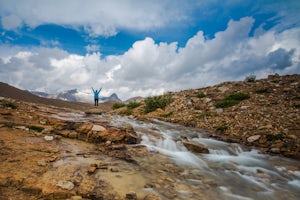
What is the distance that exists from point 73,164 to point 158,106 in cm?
1178

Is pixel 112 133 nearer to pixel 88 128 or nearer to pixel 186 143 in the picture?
pixel 88 128

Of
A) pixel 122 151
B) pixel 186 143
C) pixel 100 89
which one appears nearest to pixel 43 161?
pixel 122 151

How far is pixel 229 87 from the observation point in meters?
17.2

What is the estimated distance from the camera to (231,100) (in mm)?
14047

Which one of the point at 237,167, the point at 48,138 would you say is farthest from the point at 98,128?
the point at 237,167

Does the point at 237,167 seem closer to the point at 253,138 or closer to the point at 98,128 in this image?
the point at 253,138

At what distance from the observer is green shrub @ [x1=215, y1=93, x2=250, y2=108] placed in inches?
537

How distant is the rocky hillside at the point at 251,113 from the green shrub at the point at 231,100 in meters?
0.06

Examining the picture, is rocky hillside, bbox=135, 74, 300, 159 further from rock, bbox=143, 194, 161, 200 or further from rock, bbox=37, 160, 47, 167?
rock, bbox=37, 160, 47, 167

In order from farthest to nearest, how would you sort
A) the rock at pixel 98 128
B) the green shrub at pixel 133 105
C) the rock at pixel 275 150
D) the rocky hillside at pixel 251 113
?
the green shrub at pixel 133 105, the rocky hillside at pixel 251 113, the rock at pixel 275 150, the rock at pixel 98 128

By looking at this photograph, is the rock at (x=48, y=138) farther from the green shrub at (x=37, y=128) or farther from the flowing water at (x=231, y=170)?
the flowing water at (x=231, y=170)

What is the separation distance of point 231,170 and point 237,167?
0.47 m

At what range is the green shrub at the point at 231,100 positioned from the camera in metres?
13.6

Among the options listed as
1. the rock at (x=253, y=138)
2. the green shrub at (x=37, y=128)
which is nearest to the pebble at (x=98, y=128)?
the green shrub at (x=37, y=128)
